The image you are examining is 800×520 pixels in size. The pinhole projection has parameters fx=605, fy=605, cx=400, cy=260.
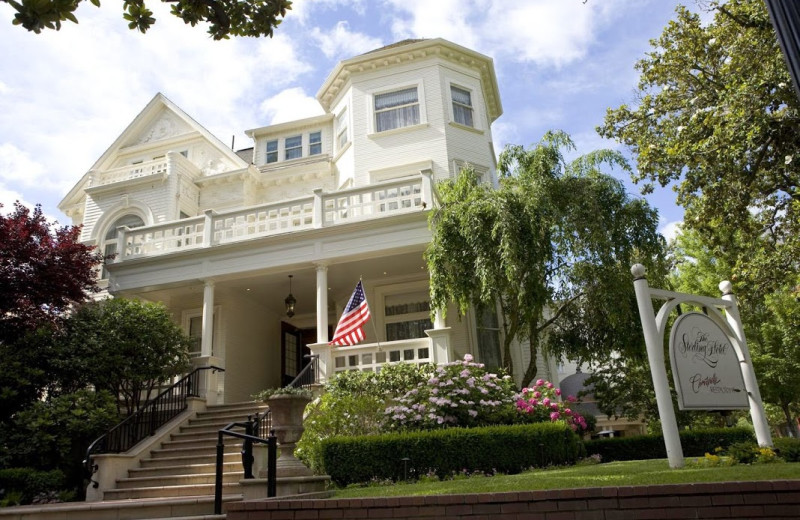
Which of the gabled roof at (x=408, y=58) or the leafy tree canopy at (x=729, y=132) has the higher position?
the gabled roof at (x=408, y=58)

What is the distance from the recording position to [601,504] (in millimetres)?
4480

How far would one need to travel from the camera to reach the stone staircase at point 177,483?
26.2 ft

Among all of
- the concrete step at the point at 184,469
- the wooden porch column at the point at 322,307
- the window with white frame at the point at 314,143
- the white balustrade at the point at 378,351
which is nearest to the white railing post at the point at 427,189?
the wooden porch column at the point at 322,307

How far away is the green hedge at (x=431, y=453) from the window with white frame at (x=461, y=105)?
11595mm

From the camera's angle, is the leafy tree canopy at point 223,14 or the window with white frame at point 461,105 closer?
the leafy tree canopy at point 223,14

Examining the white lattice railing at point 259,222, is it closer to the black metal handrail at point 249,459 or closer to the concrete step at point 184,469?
the concrete step at point 184,469

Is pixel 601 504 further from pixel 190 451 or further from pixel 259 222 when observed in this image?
pixel 259 222

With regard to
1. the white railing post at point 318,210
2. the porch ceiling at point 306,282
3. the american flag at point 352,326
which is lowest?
the american flag at point 352,326

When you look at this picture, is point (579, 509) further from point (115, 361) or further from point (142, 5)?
point (115, 361)

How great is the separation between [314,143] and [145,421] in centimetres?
1203

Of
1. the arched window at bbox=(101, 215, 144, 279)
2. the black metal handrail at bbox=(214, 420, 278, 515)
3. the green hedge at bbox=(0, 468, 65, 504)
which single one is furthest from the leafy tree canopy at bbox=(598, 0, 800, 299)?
the arched window at bbox=(101, 215, 144, 279)

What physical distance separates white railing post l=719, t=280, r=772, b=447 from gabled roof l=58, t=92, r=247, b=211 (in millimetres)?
18653

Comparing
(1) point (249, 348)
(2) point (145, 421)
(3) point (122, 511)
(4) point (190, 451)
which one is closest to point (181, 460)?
(4) point (190, 451)

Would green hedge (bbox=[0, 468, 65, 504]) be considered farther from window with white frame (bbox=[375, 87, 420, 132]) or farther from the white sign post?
window with white frame (bbox=[375, 87, 420, 132])
